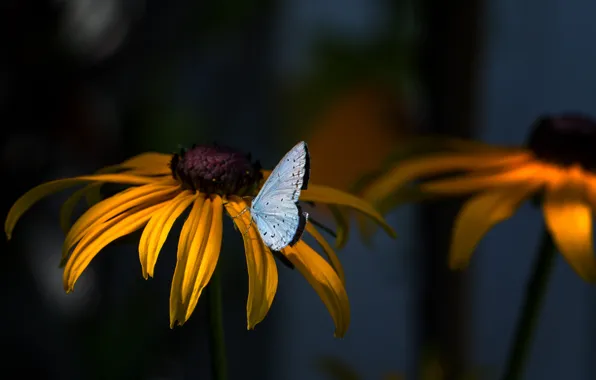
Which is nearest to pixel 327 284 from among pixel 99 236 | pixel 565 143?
pixel 99 236

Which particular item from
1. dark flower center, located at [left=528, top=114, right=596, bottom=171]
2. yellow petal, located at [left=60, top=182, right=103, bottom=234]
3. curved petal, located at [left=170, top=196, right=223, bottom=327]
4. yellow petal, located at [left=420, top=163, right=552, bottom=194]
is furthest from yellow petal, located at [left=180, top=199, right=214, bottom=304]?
dark flower center, located at [left=528, top=114, right=596, bottom=171]

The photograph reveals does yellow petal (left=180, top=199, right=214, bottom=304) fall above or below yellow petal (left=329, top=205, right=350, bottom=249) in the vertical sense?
above

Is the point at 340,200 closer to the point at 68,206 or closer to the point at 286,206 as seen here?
the point at 286,206

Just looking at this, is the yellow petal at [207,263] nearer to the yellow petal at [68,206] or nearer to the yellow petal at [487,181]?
the yellow petal at [68,206]

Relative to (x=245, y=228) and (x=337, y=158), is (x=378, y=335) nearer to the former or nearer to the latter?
(x=337, y=158)

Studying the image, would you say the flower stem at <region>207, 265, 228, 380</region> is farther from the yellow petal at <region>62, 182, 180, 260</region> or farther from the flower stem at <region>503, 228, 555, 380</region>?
the flower stem at <region>503, 228, 555, 380</region>


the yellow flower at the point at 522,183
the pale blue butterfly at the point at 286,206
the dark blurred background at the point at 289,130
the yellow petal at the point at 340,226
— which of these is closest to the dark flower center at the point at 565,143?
Answer: the yellow flower at the point at 522,183
